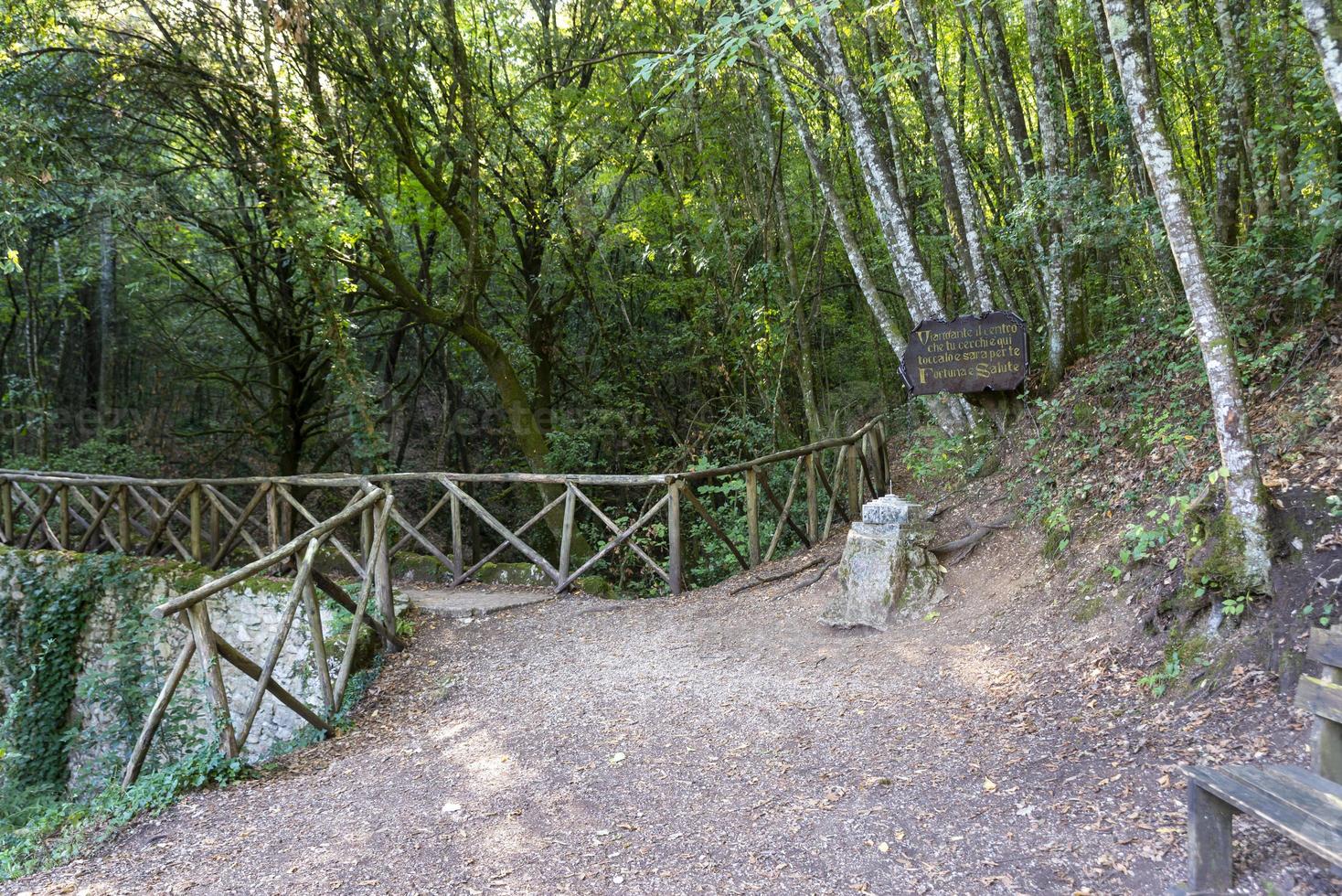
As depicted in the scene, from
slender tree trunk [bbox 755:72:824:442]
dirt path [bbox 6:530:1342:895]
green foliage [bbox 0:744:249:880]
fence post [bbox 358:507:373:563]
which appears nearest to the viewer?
dirt path [bbox 6:530:1342:895]

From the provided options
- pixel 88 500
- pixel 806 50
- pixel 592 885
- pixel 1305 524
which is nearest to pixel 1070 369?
pixel 1305 524

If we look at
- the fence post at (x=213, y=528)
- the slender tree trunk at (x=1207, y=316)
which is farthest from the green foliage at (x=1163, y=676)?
the fence post at (x=213, y=528)

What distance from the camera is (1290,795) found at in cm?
207

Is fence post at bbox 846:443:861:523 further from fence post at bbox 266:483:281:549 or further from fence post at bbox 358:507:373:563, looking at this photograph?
fence post at bbox 266:483:281:549

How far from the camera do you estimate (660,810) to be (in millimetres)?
3447

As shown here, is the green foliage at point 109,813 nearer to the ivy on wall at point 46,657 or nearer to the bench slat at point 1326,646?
the ivy on wall at point 46,657

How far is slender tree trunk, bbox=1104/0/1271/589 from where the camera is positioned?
11.3 ft

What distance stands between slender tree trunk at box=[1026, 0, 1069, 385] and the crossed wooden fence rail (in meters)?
2.60

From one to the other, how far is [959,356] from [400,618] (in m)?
5.26

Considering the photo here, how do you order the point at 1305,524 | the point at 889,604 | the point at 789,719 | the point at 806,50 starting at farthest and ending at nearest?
the point at 806,50, the point at 889,604, the point at 789,719, the point at 1305,524

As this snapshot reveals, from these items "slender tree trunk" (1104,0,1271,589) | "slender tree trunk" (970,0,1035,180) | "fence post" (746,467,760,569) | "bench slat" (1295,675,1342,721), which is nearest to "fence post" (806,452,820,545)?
"fence post" (746,467,760,569)

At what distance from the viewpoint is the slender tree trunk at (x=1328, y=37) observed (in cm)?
289

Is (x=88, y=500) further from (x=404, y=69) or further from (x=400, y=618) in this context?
(x=404, y=69)

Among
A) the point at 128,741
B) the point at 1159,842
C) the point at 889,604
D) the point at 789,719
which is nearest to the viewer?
the point at 1159,842
